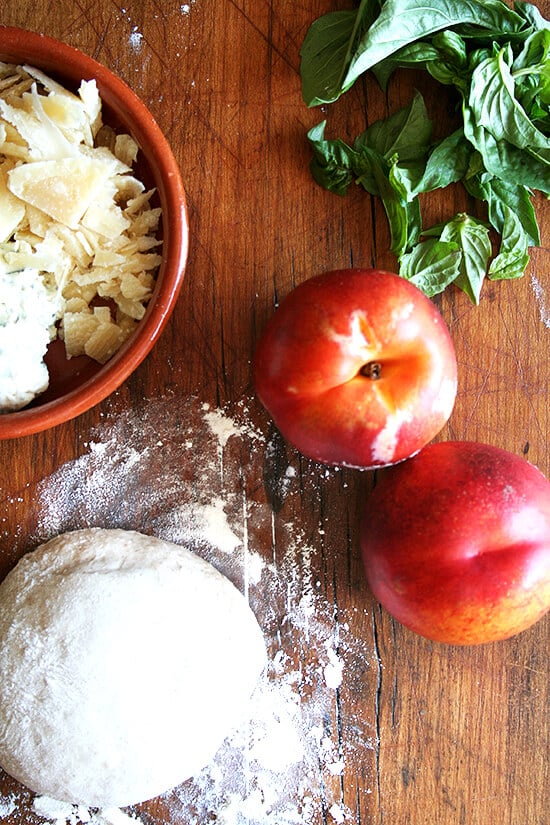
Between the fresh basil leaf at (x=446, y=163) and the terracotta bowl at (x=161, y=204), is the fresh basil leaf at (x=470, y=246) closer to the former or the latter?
the fresh basil leaf at (x=446, y=163)

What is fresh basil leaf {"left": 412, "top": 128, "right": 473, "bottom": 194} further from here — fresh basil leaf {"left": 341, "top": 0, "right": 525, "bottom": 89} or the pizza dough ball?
the pizza dough ball

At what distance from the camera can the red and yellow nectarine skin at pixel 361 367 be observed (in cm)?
84

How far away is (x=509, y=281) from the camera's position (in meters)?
1.06

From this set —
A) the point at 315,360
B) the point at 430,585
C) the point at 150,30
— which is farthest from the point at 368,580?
the point at 150,30

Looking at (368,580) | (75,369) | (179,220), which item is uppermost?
(179,220)

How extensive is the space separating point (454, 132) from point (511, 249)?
17cm

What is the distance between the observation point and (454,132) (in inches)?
40.5

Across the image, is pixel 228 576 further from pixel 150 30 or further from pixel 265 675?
pixel 150 30

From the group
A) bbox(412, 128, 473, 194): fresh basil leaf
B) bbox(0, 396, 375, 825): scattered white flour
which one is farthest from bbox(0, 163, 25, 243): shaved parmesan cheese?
bbox(412, 128, 473, 194): fresh basil leaf

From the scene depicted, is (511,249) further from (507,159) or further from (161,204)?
(161,204)

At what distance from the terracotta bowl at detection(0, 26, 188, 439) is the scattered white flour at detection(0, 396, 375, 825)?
0.40ft

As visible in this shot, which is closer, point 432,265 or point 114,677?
point 114,677

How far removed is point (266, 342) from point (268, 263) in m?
0.18

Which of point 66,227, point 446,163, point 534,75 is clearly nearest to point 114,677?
point 66,227
